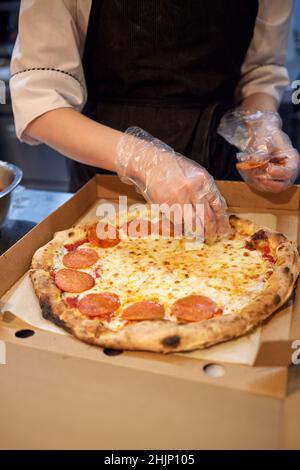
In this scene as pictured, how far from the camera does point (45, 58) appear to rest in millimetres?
1504

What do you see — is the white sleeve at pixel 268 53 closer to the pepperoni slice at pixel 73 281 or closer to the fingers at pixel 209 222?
the fingers at pixel 209 222

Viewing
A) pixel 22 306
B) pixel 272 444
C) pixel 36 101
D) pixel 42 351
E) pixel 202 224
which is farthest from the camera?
pixel 36 101

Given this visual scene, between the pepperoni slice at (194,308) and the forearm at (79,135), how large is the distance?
49cm

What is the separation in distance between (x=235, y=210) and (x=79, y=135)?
62cm

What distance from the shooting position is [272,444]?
2.88 feet

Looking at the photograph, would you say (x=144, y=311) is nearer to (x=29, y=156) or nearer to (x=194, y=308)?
(x=194, y=308)

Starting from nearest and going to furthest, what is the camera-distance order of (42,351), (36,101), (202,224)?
(42,351)
(202,224)
(36,101)

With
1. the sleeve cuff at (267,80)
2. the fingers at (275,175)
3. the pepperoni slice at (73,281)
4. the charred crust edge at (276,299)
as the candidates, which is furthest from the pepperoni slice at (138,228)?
the sleeve cuff at (267,80)

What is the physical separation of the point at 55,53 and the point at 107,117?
0.31m

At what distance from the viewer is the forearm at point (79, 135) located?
4.83 feet

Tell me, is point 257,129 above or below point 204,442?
above

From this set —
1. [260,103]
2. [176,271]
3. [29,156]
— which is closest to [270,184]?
[260,103]
